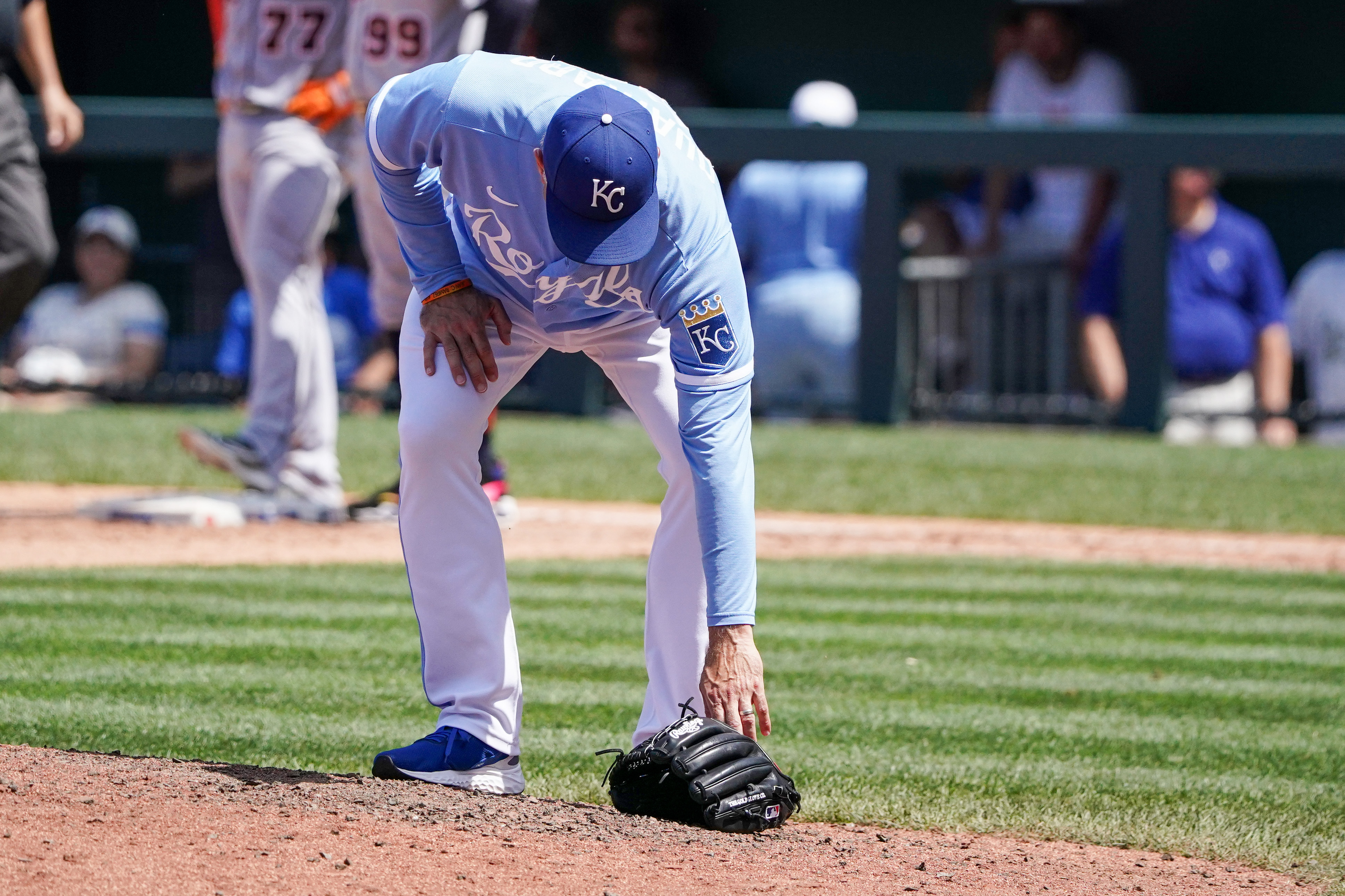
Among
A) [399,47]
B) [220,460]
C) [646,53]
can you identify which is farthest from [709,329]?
[646,53]

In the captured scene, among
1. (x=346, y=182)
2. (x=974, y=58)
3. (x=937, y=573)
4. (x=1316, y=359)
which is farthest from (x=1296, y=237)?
(x=346, y=182)

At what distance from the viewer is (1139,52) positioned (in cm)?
1391

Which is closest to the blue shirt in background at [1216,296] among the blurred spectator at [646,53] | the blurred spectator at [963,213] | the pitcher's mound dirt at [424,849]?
the blurred spectator at [963,213]

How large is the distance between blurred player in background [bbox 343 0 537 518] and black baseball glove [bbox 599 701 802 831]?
115 inches

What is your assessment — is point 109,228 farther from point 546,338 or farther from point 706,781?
point 706,781

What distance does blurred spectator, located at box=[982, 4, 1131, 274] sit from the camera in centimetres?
1099

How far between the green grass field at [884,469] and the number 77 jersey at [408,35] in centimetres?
222

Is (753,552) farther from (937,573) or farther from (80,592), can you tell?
(937,573)

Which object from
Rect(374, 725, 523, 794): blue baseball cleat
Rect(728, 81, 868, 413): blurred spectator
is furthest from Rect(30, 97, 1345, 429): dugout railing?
Rect(374, 725, 523, 794): blue baseball cleat

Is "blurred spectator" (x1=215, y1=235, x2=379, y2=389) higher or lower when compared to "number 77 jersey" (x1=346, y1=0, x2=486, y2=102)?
lower

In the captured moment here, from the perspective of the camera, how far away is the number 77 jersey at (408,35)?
241 inches

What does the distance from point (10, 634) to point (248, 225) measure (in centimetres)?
219

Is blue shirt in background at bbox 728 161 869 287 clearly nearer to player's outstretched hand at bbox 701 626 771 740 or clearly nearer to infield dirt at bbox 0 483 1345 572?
infield dirt at bbox 0 483 1345 572

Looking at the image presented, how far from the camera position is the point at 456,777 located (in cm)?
331
